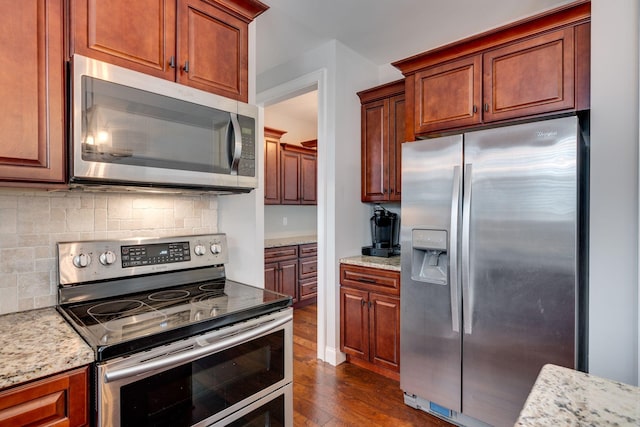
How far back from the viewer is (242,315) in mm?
1374

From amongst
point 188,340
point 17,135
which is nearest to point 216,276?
point 188,340

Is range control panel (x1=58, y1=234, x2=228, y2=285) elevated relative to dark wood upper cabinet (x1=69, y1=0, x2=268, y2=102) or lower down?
lower down

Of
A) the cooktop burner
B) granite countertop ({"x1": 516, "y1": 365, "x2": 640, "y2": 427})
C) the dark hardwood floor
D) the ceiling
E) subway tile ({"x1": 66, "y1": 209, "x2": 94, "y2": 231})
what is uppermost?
the ceiling

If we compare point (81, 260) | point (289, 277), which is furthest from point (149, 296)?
point (289, 277)

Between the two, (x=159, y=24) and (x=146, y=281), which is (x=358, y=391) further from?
Answer: (x=159, y=24)

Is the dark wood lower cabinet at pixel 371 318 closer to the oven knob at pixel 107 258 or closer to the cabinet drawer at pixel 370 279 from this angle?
the cabinet drawer at pixel 370 279

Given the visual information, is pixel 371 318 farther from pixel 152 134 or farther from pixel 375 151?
pixel 152 134

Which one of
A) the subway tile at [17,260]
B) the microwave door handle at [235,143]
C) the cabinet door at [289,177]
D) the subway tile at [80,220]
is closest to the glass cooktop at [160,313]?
the subway tile at [17,260]

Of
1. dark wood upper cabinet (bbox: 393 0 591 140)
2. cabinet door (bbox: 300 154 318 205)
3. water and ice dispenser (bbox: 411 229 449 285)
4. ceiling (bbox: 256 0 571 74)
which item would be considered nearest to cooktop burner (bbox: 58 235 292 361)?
water and ice dispenser (bbox: 411 229 449 285)

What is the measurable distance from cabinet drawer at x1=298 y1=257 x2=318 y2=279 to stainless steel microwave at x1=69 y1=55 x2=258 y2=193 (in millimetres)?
2759

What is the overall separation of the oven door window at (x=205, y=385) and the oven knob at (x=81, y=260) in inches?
26.6

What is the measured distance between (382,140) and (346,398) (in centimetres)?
203

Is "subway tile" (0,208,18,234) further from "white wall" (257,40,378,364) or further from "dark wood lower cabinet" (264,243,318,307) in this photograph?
"dark wood lower cabinet" (264,243,318,307)

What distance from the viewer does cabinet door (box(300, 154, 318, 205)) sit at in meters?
4.75
